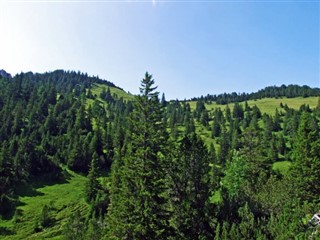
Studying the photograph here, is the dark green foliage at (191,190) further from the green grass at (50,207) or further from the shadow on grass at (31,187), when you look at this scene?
the shadow on grass at (31,187)

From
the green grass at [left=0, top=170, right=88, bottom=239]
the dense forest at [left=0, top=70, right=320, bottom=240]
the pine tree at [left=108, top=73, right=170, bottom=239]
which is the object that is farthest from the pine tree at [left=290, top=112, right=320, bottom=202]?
the green grass at [left=0, top=170, right=88, bottom=239]

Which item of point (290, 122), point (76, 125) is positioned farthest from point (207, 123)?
point (76, 125)

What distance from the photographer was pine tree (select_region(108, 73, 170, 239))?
104 ft

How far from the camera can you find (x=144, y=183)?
3291cm

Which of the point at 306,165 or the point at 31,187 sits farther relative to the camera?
the point at 31,187

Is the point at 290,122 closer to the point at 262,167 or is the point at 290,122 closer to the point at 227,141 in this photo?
the point at 227,141

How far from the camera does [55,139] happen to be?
128 m

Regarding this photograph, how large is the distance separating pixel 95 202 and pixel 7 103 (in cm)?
10596

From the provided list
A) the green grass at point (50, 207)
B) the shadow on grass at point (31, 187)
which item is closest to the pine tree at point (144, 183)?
the green grass at point (50, 207)

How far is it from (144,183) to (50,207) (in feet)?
189

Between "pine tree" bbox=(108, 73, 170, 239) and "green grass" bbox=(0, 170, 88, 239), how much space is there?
41880 millimetres

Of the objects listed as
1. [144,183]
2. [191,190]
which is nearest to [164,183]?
[144,183]

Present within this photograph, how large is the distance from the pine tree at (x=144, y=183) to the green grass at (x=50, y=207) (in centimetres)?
4188

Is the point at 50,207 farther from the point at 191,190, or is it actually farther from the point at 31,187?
the point at 191,190
